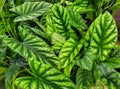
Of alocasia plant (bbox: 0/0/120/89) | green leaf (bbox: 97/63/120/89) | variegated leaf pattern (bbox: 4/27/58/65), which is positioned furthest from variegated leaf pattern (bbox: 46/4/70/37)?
green leaf (bbox: 97/63/120/89)

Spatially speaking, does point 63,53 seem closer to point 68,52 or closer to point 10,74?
point 68,52

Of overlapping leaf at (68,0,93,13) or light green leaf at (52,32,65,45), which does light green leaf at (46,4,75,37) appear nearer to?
light green leaf at (52,32,65,45)

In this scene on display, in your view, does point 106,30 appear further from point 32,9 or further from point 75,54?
point 32,9

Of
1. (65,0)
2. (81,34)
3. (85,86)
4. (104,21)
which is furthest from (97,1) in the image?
(85,86)

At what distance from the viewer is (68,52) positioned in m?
1.06

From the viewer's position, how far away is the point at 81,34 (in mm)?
1198

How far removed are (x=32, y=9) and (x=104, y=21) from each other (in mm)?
349

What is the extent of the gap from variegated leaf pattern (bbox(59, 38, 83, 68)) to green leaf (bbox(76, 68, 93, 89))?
9 centimetres

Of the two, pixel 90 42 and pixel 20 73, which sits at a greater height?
pixel 90 42

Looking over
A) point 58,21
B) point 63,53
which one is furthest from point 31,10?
point 63,53

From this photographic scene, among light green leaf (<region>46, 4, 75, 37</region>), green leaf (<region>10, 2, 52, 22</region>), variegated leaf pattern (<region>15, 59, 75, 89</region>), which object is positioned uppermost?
green leaf (<region>10, 2, 52, 22</region>)

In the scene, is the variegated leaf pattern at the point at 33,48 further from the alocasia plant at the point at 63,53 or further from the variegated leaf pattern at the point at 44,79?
the variegated leaf pattern at the point at 44,79

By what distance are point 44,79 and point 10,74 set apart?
0.78 ft

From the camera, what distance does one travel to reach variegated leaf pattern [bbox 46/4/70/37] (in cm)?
116
